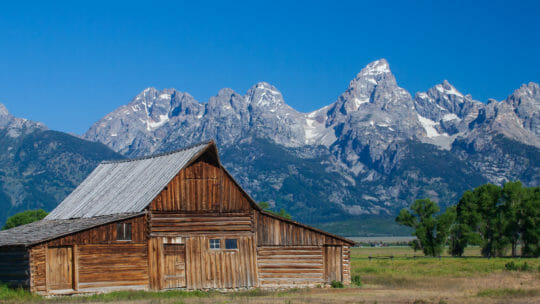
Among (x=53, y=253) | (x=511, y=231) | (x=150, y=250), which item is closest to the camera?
(x=53, y=253)

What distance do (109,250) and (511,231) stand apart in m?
69.7

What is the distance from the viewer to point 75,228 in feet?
132

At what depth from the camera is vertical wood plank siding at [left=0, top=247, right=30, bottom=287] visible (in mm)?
38625

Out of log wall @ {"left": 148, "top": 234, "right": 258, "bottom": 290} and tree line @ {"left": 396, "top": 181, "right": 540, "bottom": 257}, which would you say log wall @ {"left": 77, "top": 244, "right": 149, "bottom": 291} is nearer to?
log wall @ {"left": 148, "top": 234, "right": 258, "bottom": 290}

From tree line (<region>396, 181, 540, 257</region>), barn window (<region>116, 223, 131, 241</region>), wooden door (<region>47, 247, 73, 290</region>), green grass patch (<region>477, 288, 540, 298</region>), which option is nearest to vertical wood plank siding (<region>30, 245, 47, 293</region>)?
wooden door (<region>47, 247, 73, 290</region>)

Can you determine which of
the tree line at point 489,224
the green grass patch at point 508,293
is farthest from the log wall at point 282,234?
the tree line at point 489,224

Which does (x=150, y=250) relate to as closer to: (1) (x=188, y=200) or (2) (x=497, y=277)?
(1) (x=188, y=200)

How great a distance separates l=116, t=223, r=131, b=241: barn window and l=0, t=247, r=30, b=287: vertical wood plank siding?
4766mm

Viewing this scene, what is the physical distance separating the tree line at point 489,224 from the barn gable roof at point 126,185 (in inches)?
2233

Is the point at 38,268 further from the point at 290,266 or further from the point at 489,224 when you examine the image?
the point at 489,224

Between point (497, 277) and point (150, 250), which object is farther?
point (497, 277)

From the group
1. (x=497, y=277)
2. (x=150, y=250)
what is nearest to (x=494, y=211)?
(x=497, y=277)

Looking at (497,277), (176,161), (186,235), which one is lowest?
(497,277)

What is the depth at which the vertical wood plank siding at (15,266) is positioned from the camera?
38.6 m
